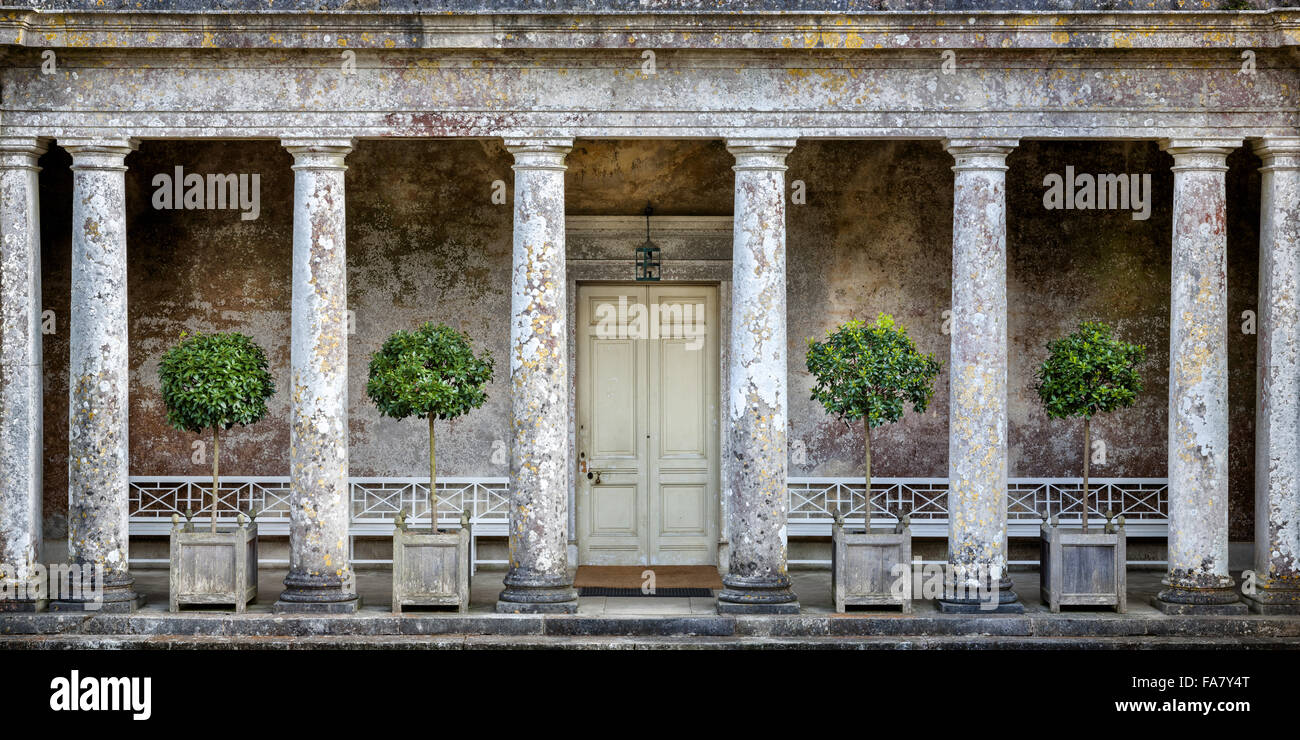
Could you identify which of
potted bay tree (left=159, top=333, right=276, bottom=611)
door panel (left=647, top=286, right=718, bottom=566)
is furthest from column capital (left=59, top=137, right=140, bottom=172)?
door panel (left=647, top=286, right=718, bottom=566)

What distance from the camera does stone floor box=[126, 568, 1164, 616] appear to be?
10.3 m

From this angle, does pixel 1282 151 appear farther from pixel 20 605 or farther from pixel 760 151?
pixel 20 605

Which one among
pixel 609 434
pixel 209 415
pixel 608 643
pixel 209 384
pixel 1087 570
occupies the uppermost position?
pixel 209 384

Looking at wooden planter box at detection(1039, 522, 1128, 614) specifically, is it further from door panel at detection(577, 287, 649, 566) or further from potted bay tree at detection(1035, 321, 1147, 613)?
door panel at detection(577, 287, 649, 566)

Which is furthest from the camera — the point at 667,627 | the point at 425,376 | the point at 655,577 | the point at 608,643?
the point at 655,577

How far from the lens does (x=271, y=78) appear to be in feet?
33.1

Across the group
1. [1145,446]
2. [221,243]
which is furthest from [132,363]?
[1145,446]

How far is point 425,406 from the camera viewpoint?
10102 millimetres

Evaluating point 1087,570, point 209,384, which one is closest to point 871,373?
point 1087,570

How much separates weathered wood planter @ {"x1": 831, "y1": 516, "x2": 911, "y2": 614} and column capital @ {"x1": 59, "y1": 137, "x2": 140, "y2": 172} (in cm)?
639

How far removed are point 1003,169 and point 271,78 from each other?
5.77 meters

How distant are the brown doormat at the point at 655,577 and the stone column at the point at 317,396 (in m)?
2.44

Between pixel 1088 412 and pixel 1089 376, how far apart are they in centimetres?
28
